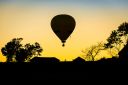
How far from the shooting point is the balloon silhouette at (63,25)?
Answer: 105 feet

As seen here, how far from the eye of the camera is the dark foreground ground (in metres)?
14.5

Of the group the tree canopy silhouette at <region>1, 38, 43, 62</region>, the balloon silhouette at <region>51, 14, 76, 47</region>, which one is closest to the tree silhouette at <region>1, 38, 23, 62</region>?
the tree canopy silhouette at <region>1, 38, 43, 62</region>

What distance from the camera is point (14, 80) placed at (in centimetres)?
1457

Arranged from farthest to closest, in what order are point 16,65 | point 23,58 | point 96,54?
point 23,58, point 96,54, point 16,65

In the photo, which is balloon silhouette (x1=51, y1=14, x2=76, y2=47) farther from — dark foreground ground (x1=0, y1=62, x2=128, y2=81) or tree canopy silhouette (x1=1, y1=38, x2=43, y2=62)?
tree canopy silhouette (x1=1, y1=38, x2=43, y2=62)

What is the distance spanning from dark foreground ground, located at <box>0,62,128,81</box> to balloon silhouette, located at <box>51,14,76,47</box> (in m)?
17.2

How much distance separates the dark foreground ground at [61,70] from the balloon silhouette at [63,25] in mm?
17158

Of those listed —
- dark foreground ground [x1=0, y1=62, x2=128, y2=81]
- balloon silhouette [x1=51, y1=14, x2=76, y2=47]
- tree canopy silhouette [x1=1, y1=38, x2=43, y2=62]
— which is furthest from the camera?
tree canopy silhouette [x1=1, y1=38, x2=43, y2=62]

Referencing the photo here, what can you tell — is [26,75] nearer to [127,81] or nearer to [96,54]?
[127,81]

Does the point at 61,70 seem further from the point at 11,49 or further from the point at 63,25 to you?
the point at 11,49

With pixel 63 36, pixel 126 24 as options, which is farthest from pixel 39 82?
pixel 126 24

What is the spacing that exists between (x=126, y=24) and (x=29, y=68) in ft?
198

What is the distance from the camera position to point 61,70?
14672 millimetres

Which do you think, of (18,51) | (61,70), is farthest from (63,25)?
(18,51)
